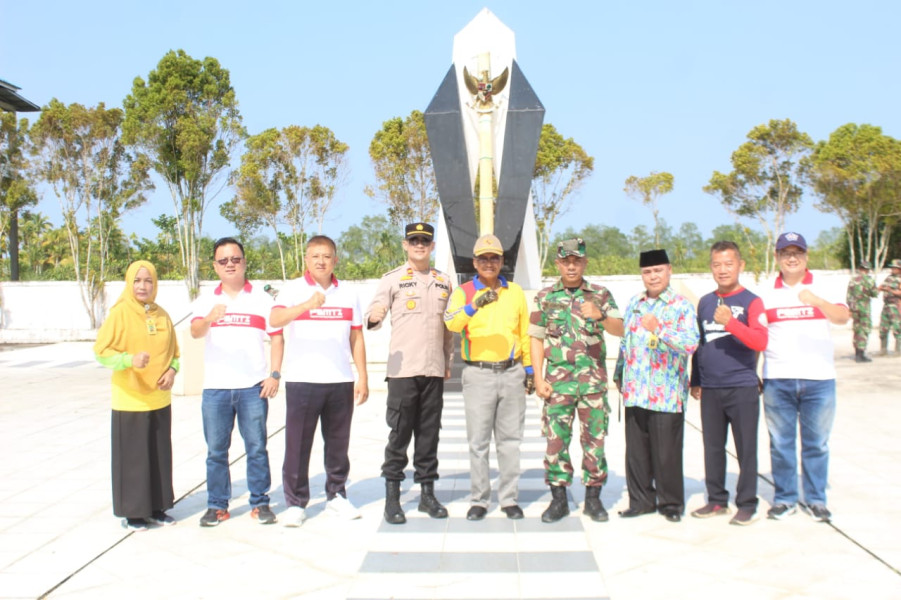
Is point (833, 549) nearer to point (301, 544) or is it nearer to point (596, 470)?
Result: point (596, 470)

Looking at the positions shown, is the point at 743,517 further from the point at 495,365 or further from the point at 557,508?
the point at 495,365

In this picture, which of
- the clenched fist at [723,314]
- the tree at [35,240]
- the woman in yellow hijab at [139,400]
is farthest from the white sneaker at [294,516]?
the tree at [35,240]

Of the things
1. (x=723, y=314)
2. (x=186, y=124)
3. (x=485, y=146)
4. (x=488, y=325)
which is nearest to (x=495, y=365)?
(x=488, y=325)

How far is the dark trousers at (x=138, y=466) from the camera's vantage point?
3.48 m

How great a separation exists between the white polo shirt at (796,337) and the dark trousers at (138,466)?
3083 mm

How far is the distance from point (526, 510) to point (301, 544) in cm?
118

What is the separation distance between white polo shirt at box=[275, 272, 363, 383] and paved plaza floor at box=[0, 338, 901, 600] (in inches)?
30.1

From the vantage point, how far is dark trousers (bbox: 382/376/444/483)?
142 inches

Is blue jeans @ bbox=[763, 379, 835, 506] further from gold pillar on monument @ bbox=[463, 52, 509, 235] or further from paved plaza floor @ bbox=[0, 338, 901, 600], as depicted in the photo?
gold pillar on monument @ bbox=[463, 52, 509, 235]

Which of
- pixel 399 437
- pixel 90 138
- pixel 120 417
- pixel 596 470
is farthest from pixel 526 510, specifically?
pixel 90 138

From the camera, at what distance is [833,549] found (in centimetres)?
311

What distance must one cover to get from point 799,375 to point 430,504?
6.47 feet

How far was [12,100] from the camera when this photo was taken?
448 inches

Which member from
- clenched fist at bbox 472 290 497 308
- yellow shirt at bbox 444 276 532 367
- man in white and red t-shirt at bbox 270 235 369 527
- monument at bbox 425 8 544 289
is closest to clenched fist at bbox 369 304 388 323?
man in white and red t-shirt at bbox 270 235 369 527
